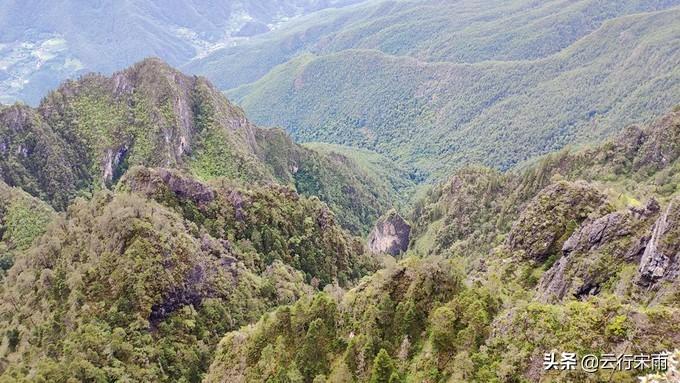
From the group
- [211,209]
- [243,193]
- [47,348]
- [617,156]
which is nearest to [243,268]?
[211,209]

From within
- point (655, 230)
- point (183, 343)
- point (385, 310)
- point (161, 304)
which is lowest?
point (183, 343)

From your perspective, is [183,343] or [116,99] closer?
[183,343]

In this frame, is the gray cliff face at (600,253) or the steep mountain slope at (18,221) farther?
the steep mountain slope at (18,221)

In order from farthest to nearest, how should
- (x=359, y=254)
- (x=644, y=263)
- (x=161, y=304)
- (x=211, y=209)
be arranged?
(x=359, y=254), (x=211, y=209), (x=161, y=304), (x=644, y=263)

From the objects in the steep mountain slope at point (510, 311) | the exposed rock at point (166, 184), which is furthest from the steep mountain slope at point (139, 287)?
the steep mountain slope at point (510, 311)

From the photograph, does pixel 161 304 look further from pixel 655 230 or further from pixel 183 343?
pixel 655 230

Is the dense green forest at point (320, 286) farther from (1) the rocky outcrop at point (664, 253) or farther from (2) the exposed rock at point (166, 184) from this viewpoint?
(2) the exposed rock at point (166, 184)

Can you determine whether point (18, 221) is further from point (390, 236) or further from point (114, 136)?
point (390, 236)
